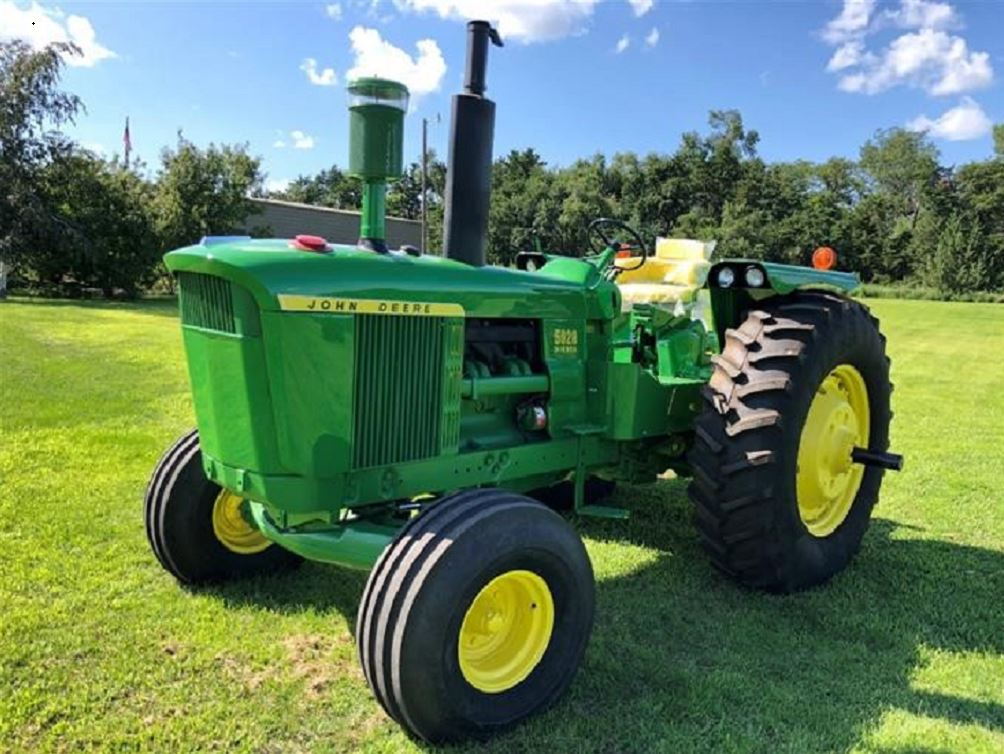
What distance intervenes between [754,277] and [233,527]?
2.69 m

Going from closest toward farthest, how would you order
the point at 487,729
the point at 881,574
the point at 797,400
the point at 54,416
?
the point at 487,729, the point at 797,400, the point at 881,574, the point at 54,416

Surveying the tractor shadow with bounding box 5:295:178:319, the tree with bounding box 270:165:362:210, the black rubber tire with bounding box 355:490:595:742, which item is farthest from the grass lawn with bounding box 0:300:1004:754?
the tree with bounding box 270:165:362:210

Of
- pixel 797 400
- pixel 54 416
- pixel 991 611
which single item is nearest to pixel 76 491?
pixel 54 416

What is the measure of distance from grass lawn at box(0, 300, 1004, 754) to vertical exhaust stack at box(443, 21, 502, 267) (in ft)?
5.49

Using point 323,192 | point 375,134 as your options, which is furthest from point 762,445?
point 323,192

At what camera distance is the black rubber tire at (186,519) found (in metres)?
3.74

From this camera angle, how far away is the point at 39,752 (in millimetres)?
2582

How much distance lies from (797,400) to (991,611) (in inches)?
53.2

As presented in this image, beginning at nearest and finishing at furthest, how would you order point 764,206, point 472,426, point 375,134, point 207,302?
point 207,302 → point 375,134 → point 472,426 → point 764,206

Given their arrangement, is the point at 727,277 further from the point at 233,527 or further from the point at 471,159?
the point at 233,527

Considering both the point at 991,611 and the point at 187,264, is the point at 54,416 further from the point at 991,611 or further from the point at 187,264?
the point at 991,611

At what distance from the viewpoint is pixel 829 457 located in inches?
169

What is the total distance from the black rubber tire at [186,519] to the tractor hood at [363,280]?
1.10 meters

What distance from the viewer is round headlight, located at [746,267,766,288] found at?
4.04 m
